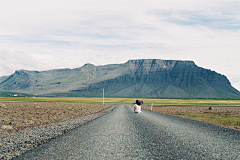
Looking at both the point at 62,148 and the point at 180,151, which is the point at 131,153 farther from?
the point at 62,148

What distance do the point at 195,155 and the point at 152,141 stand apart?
3.33 metres

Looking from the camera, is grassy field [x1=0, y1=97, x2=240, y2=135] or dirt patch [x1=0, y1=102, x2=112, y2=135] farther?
grassy field [x1=0, y1=97, x2=240, y2=135]

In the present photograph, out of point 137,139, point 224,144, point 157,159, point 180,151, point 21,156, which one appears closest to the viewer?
point 157,159

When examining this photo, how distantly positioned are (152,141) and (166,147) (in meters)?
1.61

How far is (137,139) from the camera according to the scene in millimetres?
13375

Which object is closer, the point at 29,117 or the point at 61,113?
the point at 29,117

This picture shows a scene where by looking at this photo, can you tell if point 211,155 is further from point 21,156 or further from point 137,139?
point 21,156

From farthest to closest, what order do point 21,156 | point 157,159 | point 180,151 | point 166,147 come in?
1. point 166,147
2. point 180,151
3. point 21,156
4. point 157,159

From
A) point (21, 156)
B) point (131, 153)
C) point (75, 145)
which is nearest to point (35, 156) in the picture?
point (21, 156)

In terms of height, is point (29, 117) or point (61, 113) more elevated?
point (29, 117)

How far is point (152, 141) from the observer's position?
12781 millimetres

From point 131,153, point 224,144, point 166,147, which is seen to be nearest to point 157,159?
point 131,153

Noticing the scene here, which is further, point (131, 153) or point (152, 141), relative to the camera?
point (152, 141)

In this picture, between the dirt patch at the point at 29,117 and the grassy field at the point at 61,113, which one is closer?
the dirt patch at the point at 29,117
